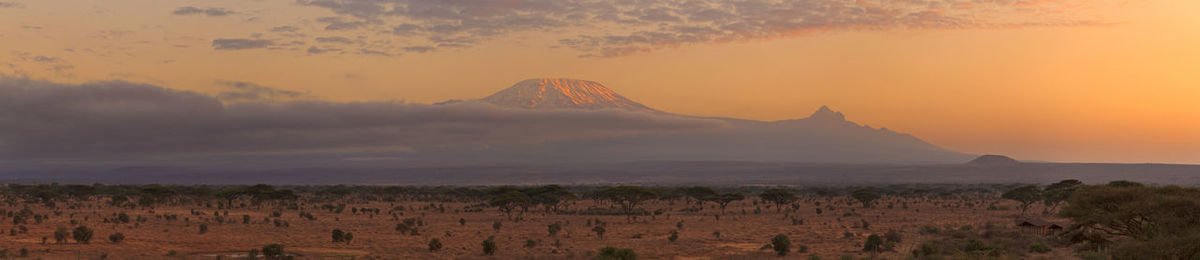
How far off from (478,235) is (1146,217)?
3339cm

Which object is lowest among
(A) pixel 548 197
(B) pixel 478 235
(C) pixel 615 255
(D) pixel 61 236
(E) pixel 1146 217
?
(B) pixel 478 235

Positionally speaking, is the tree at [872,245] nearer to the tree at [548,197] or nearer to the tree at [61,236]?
the tree at [61,236]

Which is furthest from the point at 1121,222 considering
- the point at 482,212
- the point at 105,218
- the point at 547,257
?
→ the point at 105,218

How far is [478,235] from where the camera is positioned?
164 feet

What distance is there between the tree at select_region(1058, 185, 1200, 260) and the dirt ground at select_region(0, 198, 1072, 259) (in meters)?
2.68

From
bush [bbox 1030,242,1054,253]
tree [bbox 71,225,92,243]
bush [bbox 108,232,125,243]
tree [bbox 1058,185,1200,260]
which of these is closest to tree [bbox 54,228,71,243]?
tree [bbox 71,225,92,243]

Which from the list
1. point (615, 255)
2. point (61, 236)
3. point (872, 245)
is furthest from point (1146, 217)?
point (61, 236)

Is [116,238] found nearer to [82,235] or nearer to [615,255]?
[82,235]

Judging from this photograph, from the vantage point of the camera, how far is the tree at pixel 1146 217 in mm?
24797

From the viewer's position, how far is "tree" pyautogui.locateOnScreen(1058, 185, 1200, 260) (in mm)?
24797

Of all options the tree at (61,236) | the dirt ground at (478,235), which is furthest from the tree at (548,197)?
A: the tree at (61,236)

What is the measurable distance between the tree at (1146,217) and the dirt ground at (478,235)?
2.68 m

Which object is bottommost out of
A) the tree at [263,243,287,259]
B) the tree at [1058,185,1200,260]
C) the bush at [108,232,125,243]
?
the tree at [263,243,287,259]

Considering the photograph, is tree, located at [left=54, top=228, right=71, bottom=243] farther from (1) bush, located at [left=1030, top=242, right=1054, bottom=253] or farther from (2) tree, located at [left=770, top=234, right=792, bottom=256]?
(1) bush, located at [left=1030, top=242, right=1054, bottom=253]
